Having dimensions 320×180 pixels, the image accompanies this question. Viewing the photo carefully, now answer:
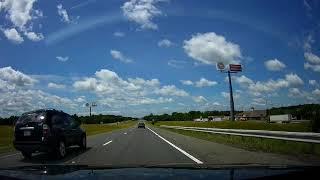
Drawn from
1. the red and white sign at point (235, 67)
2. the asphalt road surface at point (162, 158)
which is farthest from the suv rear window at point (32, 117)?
the red and white sign at point (235, 67)

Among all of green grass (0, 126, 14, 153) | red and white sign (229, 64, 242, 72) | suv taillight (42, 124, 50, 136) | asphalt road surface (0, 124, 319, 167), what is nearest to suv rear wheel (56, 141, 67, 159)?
asphalt road surface (0, 124, 319, 167)

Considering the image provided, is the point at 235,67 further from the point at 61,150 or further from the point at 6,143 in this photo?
the point at 61,150

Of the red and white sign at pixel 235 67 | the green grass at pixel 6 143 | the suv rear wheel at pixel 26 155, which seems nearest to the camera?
the suv rear wheel at pixel 26 155

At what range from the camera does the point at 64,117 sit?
20.9m

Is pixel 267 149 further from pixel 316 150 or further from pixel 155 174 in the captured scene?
pixel 155 174

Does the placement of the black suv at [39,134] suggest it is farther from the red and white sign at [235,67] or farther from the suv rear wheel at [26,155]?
the red and white sign at [235,67]

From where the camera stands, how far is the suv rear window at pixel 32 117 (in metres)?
18.7

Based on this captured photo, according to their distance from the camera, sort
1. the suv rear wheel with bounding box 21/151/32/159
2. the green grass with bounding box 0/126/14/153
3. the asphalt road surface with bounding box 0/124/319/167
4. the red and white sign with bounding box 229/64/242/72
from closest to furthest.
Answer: the asphalt road surface with bounding box 0/124/319/167 → the suv rear wheel with bounding box 21/151/32/159 → the green grass with bounding box 0/126/14/153 → the red and white sign with bounding box 229/64/242/72

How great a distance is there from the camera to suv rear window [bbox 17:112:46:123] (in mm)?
18719

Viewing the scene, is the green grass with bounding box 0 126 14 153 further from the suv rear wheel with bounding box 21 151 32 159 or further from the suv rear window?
the suv rear window

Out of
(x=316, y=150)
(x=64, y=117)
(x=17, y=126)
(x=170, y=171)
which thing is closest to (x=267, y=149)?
(x=316, y=150)

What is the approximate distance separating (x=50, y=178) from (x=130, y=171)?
1.51 metres

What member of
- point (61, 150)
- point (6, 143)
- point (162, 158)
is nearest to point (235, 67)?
point (6, 143)

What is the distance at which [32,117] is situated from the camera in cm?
1888
